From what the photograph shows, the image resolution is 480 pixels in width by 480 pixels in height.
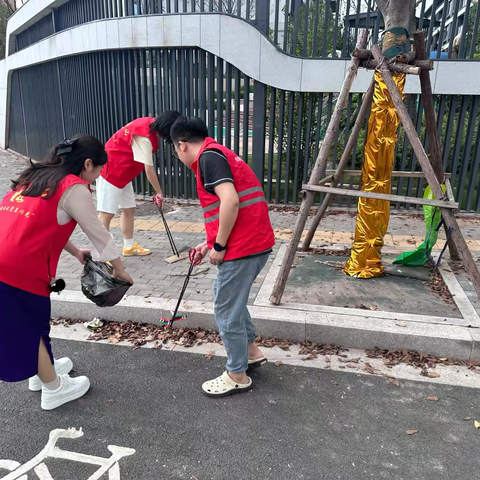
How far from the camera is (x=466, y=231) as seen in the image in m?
6.60

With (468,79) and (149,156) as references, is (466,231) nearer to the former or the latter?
(468,79)

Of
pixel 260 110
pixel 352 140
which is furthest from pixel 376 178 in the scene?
pixel 260 110

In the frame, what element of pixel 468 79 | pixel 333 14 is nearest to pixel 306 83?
pixel 333 14

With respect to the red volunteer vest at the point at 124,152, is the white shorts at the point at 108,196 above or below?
below

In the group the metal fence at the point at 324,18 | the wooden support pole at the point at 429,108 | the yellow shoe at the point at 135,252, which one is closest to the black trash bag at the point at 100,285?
the yellow shoe at the point at 135,252

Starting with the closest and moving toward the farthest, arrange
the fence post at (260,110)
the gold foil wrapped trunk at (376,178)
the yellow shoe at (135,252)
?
the gold foil wrapped trunk at (376,178)
the yellow shoe at (135,252)
the fence post at (260,110)

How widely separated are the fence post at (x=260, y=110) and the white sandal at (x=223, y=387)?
17.8ft

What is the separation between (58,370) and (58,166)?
1.51 meters

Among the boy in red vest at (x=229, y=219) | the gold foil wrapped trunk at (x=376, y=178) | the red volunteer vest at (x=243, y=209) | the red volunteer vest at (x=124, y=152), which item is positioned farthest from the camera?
the red volunteer vest at (x=124, y=152)

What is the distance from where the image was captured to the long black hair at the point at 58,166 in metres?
2.39

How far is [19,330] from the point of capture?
2.47 metres

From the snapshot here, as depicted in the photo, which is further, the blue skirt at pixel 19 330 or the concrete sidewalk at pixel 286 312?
the concrete sidewalk at pixel 286 312

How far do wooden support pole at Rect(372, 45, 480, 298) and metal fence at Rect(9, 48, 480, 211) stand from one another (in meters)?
3.08

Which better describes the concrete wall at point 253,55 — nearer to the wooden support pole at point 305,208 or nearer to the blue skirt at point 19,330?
the wooden support pole at point 305,208
